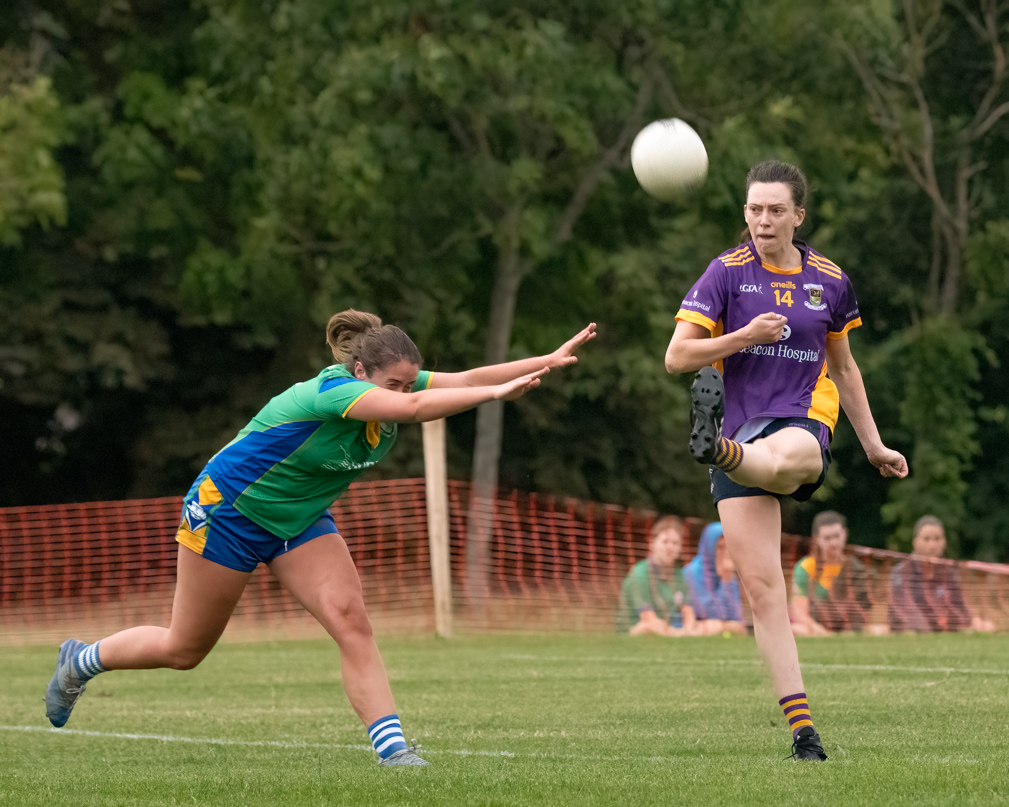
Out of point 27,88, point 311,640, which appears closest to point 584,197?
point 27,88

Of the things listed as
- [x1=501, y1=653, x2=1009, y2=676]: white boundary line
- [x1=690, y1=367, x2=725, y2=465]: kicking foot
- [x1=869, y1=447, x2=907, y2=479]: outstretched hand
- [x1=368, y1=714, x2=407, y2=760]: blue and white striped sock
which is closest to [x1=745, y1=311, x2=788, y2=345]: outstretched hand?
[x1=690, y1=367, x2=725, y2=465]: kicking foot

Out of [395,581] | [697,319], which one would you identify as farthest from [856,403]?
[395,581]

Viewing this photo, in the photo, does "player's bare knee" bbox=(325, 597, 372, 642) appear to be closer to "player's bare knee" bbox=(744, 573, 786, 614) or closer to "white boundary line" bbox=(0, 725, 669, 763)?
"white boundary line" bbox=(0, 725, 669, 763)

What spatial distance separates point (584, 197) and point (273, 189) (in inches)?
186

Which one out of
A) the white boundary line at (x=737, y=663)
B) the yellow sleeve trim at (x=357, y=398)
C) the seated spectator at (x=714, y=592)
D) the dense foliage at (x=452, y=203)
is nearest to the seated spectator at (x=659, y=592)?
the seated spectator at (x=714, y=592)

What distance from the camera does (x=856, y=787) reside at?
15.6 feet

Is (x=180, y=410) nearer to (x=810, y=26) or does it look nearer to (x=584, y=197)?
(x=584, y=197)

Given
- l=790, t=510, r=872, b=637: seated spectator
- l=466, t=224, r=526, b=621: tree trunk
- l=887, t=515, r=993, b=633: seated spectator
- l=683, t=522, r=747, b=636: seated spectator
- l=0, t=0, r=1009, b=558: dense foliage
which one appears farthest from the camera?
l=466, t=224, r=526, b=621: tree trunk

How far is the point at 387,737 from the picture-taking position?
575 cm

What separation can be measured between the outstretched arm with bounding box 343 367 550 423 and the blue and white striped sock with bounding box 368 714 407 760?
Result: 1.18 metres

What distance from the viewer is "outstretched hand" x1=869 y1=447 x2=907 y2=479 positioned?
625cm

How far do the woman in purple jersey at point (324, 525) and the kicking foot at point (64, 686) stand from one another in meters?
0.63

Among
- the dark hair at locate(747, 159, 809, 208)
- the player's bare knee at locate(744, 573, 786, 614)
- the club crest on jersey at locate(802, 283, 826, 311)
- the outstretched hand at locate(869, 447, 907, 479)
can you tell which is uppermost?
the dark hair at locate(747, 159, 809, 208)

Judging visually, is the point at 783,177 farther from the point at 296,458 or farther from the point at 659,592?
the point at 659,592
